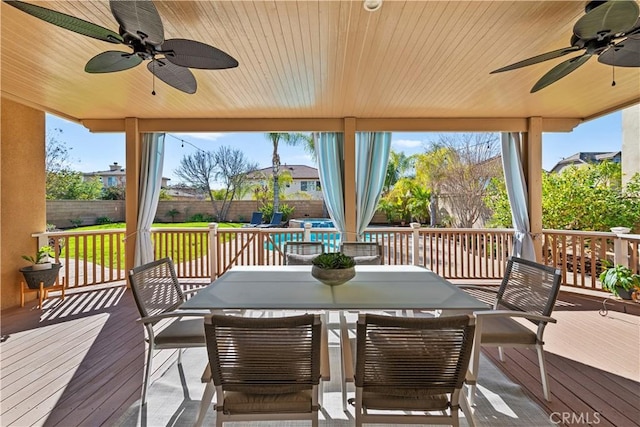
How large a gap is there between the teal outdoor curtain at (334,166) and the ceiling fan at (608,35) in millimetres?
2590

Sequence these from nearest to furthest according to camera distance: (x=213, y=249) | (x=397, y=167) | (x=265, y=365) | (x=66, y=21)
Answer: (x=265, y=365)
(x=66, y=21)
(x=213, y=249)
(x=397, y=167)

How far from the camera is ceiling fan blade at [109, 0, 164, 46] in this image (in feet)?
4.77

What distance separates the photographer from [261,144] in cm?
1487

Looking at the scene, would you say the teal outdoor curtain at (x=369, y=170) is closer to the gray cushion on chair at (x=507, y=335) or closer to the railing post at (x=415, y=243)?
the railing post at (x=415, y=243)

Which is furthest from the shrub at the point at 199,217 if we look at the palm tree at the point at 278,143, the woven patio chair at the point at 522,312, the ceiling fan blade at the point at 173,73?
the woven patio chair at the point at 522,312

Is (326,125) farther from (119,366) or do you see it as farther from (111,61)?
(119,366)

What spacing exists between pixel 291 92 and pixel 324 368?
2975mm

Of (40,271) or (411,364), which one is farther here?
(40,271)

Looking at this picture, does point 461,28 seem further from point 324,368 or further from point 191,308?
point 191,308

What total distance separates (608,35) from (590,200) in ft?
17.1

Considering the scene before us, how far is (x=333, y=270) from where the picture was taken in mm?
1991

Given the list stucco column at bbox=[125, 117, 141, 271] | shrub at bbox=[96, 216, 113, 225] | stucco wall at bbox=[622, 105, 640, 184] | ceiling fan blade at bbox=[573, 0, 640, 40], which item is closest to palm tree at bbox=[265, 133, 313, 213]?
shrub at bbox=[96, 216, 113, 225]

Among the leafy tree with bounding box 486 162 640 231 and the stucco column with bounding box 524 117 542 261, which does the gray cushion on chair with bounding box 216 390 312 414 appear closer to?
the stucco column with bounding box 524 117 542 261

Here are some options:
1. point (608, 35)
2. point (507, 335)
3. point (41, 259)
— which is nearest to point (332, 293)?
point (507, 335)
